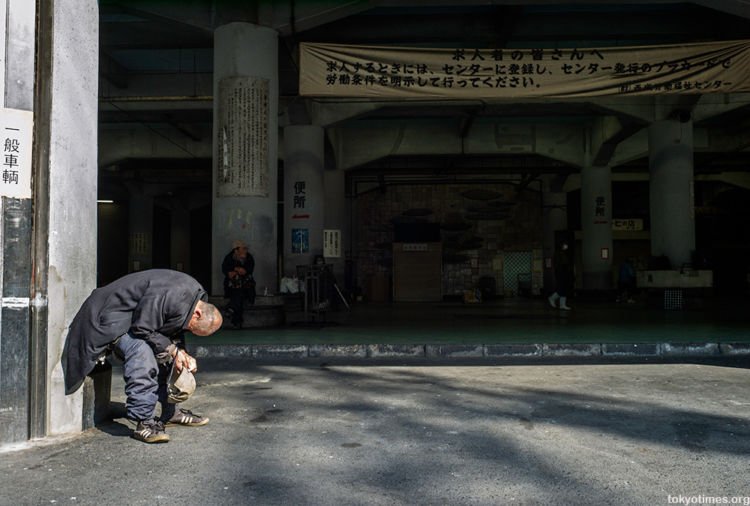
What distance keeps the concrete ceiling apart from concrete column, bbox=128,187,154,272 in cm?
271

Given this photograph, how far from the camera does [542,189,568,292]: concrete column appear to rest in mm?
26047

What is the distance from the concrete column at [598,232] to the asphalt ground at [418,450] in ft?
53.7

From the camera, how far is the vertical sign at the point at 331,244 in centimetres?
1744

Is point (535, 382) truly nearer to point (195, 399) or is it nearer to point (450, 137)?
point (195, 399)

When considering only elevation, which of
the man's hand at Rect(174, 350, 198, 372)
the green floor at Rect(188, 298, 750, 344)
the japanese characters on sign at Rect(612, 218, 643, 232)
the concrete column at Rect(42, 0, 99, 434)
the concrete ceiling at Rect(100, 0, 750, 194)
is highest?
the concrete ceiling at Rect(100, 0, 750, 194)

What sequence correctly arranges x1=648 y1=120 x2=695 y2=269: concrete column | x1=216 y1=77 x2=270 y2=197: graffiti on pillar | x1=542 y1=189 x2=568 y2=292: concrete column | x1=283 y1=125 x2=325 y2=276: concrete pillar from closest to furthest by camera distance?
x1=216 y1=77 x2=270 y2=197: graffiti on pillar → x1=283 y1=125 x2=325 y2=276: concrete pillar → x1=648 y1=120 x2=695 y2=269: concrete column → x1=542 y1=189 x2=568 y2=292: concrete column

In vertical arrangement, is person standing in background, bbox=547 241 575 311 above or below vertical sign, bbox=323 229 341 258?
below

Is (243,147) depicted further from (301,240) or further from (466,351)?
(301,240)

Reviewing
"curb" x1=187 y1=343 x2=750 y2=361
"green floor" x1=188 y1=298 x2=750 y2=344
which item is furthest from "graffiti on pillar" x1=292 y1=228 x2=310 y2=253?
"curb" x1=187 y1=343 x2=750 y2=361

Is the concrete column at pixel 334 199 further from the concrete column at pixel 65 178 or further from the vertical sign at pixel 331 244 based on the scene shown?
the concrete column at pixel 65 178

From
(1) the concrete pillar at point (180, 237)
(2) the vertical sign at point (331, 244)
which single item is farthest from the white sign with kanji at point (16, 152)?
(1) the concrete pillar at point (180, 237)

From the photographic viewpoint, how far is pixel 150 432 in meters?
4.13

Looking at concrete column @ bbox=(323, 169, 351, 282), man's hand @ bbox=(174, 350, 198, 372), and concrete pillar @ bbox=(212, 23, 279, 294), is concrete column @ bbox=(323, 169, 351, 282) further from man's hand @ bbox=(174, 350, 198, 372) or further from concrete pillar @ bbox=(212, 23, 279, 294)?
man's hand @ bbox=(174, 350, 198, 372)

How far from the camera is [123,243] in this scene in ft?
97.5
